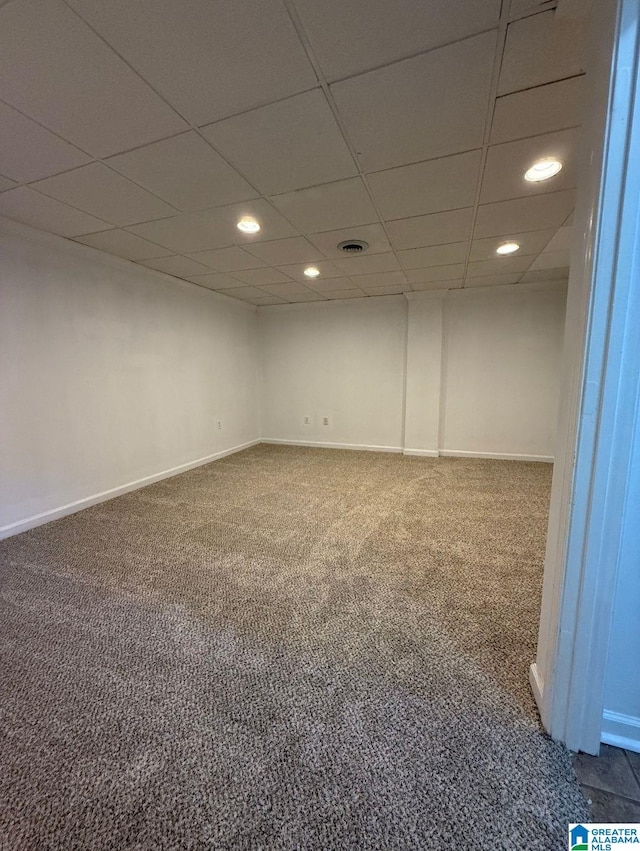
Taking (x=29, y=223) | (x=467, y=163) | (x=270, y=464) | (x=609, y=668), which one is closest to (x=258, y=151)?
(x=467, y=163)

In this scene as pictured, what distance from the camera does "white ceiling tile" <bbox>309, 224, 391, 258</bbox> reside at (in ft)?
8.80

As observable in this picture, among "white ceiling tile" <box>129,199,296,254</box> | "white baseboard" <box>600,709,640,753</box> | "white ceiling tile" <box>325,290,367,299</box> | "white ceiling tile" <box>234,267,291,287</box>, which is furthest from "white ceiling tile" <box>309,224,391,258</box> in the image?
"white baseboard" <box>600,709,640,753</box>

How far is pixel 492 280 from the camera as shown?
4.24 m

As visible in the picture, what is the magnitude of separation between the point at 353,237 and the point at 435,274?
1531mm

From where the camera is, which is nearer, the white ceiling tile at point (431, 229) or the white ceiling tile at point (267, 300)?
the white ceiling tile at point (431, 229)

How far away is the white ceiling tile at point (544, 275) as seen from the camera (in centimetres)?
391

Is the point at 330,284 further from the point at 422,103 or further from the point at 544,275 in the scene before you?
the point at 422,103

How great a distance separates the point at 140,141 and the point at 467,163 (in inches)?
65.4

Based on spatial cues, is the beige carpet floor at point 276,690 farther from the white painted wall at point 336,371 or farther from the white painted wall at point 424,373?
the white painted wall at point 336,371

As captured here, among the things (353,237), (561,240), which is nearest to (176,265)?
(353,237)

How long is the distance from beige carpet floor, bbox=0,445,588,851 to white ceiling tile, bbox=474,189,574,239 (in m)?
2.36

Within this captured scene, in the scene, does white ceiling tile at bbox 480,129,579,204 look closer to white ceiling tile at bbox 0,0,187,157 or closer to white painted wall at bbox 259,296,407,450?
white ceiling tile at bbox 0,0,187,157

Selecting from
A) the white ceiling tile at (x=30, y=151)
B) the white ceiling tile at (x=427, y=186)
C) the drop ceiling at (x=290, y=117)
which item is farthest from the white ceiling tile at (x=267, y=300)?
the white ceiling tile at (x=30, y=151)

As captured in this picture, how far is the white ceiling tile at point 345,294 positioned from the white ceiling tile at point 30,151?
10.6 feet
